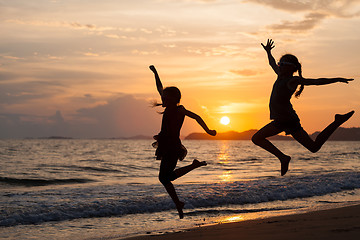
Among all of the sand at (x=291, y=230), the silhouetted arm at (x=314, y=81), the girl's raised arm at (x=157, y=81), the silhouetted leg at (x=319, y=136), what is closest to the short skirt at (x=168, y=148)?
the girl's raised arm at (x=157, y=81)

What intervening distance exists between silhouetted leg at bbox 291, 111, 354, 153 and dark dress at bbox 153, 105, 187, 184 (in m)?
1.96

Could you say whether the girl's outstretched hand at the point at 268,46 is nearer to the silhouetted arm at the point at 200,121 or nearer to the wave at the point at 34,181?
the silhouetted arm at the point at 200,121

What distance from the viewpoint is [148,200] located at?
1435cm

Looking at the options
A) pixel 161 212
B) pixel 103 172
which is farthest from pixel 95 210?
pixel 103 172

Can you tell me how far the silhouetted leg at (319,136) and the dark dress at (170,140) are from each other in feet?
6.44

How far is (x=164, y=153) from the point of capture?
7020 millimetres

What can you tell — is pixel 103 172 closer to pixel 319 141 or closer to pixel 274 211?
pixel 274 211

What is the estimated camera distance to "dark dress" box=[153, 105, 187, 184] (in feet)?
22.8

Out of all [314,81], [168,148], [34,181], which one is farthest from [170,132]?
[34,181]

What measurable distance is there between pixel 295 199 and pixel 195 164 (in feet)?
30.8

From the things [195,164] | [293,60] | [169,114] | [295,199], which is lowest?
[295,199]

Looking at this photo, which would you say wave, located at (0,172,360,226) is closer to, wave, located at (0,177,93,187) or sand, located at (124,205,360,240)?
sand, located at (124,205,360,240)

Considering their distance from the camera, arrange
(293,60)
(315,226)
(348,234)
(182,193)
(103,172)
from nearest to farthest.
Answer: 1. (348,234)
2. (293,60)
3. (315,226)
4. (182,193)
5. (103,172)

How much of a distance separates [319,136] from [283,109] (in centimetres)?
92
